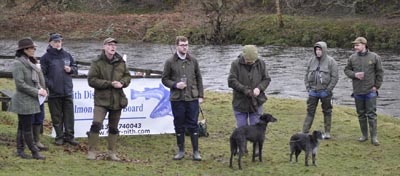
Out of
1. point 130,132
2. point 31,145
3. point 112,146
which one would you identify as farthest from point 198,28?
point 31,145

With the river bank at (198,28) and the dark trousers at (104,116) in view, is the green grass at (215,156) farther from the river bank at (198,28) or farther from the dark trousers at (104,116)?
the river bank at (198,28)

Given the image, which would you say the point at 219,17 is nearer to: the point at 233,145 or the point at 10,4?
the point at 10,4

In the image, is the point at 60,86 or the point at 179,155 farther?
the point at 60,86

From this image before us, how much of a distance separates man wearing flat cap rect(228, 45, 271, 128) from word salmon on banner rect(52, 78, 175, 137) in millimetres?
2242

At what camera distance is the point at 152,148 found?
11219 mm

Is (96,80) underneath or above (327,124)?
above

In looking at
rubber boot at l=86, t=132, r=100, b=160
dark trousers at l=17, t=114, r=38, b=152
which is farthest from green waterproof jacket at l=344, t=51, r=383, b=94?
dark trousers at l=17, t=114, r=38, b=152

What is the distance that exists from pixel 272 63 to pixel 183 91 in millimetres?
22229

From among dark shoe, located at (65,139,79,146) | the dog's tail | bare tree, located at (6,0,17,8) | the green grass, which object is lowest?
the green grass

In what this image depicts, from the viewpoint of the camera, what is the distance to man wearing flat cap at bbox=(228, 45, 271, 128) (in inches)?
401

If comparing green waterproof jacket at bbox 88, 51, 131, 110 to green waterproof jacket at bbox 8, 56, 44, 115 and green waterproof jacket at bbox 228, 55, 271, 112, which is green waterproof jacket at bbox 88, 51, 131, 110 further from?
green waterproof jacket at bbox 228, 55, 271, 112

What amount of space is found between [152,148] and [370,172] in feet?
12.6

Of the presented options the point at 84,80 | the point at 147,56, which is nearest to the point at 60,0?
the point at 147,56

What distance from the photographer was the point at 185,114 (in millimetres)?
10195
